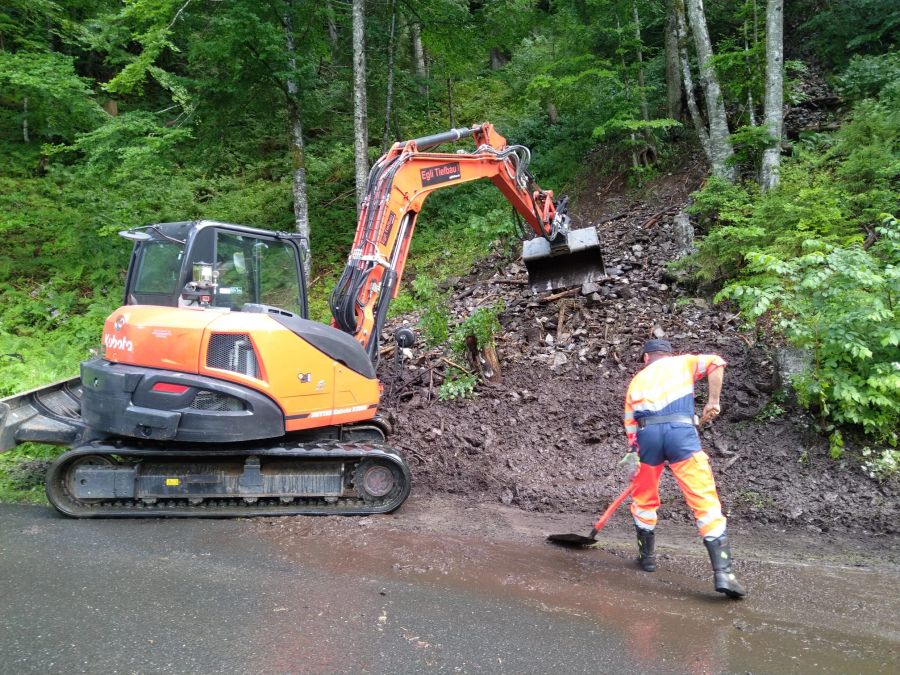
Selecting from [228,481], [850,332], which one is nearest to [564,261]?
[850,332]

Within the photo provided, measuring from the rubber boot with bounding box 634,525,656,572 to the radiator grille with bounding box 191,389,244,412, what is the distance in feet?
10.5

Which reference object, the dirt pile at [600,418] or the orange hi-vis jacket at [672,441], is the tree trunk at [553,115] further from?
the orange hi-vis jacket at [672,441]

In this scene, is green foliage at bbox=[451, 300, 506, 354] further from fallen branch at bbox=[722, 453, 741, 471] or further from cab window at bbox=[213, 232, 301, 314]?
fallen branch at bbox=[722, 453, 741, 471]

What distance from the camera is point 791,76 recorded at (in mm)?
11039

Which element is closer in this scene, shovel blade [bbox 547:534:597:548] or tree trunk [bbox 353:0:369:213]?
shovel blade [bbox 547:534:597:548]

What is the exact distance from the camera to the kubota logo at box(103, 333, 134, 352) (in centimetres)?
454

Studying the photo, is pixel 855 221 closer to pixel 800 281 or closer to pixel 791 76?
pixel 800 281

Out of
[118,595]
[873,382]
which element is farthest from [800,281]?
[118,595]

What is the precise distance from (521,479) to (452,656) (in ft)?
8.82

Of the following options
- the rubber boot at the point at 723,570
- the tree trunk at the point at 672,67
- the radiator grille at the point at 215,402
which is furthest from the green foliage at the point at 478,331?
the tree trunk at the point at 672,67

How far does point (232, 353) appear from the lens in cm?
447

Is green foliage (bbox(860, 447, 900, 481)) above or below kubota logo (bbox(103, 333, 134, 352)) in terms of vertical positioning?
below

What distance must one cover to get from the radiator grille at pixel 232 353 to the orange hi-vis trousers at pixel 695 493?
309 centimetres

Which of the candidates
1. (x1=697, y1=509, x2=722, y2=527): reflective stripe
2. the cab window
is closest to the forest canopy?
(x1=697, y1=509, x2=722, y2=527): reflective stripe
